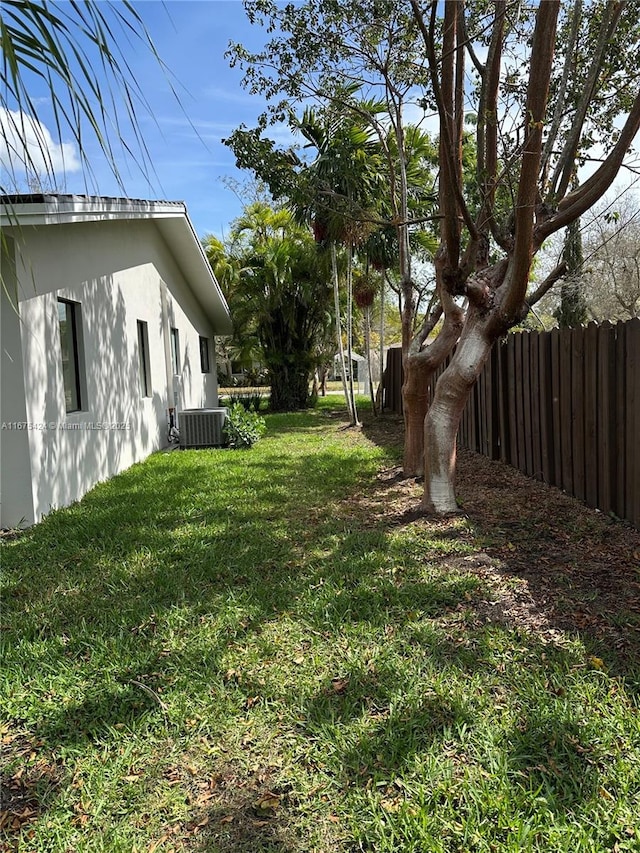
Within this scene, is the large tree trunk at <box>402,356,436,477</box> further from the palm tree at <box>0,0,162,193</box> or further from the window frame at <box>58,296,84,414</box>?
the palm tree at <box>0,0,162,193</box>

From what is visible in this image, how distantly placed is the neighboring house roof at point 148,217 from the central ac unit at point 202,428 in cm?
371

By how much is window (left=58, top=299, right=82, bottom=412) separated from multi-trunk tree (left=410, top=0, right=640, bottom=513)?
14.4 ft

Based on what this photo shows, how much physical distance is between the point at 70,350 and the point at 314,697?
5830mm

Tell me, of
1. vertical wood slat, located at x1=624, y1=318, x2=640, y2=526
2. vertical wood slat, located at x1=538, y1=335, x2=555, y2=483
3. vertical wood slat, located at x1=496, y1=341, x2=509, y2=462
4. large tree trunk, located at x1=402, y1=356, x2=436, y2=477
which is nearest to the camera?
vertical wood slat, located at x1=624, y1=318, x2=640, y2=526

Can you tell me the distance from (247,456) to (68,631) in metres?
6.45

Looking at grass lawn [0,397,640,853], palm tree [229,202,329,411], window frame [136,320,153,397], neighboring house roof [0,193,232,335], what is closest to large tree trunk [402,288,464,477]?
grass lawn [0,397,640,853]

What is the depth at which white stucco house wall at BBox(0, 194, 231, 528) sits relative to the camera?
5820 millimetres

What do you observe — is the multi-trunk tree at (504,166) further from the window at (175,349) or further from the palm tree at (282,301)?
the palm tree at (282,301)

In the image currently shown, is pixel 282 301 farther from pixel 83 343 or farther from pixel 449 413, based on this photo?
pixel 449 413

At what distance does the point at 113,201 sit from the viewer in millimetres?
7191

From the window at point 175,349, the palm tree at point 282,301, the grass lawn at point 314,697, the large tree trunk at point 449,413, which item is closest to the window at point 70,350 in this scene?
the grass lawn at point 314,697

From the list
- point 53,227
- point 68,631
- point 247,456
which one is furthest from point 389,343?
point 68,631

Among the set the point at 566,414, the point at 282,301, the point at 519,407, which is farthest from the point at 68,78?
the point at 282,301

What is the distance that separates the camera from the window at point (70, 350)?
22.9ft
